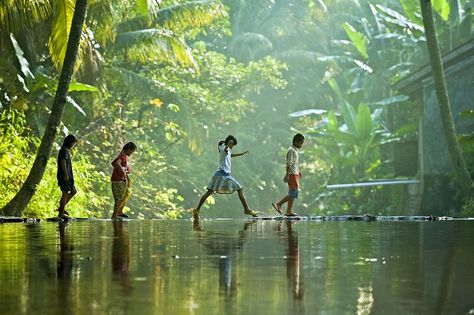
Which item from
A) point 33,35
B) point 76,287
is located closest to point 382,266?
point 76,287

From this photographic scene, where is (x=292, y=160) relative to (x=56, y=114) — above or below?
below

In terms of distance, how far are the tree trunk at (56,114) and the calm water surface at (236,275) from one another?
759 cm

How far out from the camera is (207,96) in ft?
146

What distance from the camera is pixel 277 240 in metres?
12.2

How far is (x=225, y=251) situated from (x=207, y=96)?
34571mm

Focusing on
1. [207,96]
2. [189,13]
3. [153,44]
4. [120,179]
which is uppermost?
[189,13]

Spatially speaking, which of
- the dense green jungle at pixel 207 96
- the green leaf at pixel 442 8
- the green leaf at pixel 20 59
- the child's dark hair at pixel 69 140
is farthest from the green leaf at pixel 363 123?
the child's dark hair at pixel 69 140

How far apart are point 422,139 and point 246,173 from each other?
2489 cm

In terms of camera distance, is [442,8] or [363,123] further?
[363,123]

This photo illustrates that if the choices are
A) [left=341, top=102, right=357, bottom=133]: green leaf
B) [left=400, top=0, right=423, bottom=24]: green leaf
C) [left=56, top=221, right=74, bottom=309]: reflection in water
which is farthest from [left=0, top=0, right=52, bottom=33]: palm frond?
[left=341, top=102, right=357, bottom=133]: green leaf

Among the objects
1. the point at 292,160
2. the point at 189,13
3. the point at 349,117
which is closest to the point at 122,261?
the point at 292,160

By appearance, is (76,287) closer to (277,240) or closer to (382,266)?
(382,266)

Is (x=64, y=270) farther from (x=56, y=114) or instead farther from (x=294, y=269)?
(x=56, y=114)

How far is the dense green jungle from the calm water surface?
1171 centimetres
